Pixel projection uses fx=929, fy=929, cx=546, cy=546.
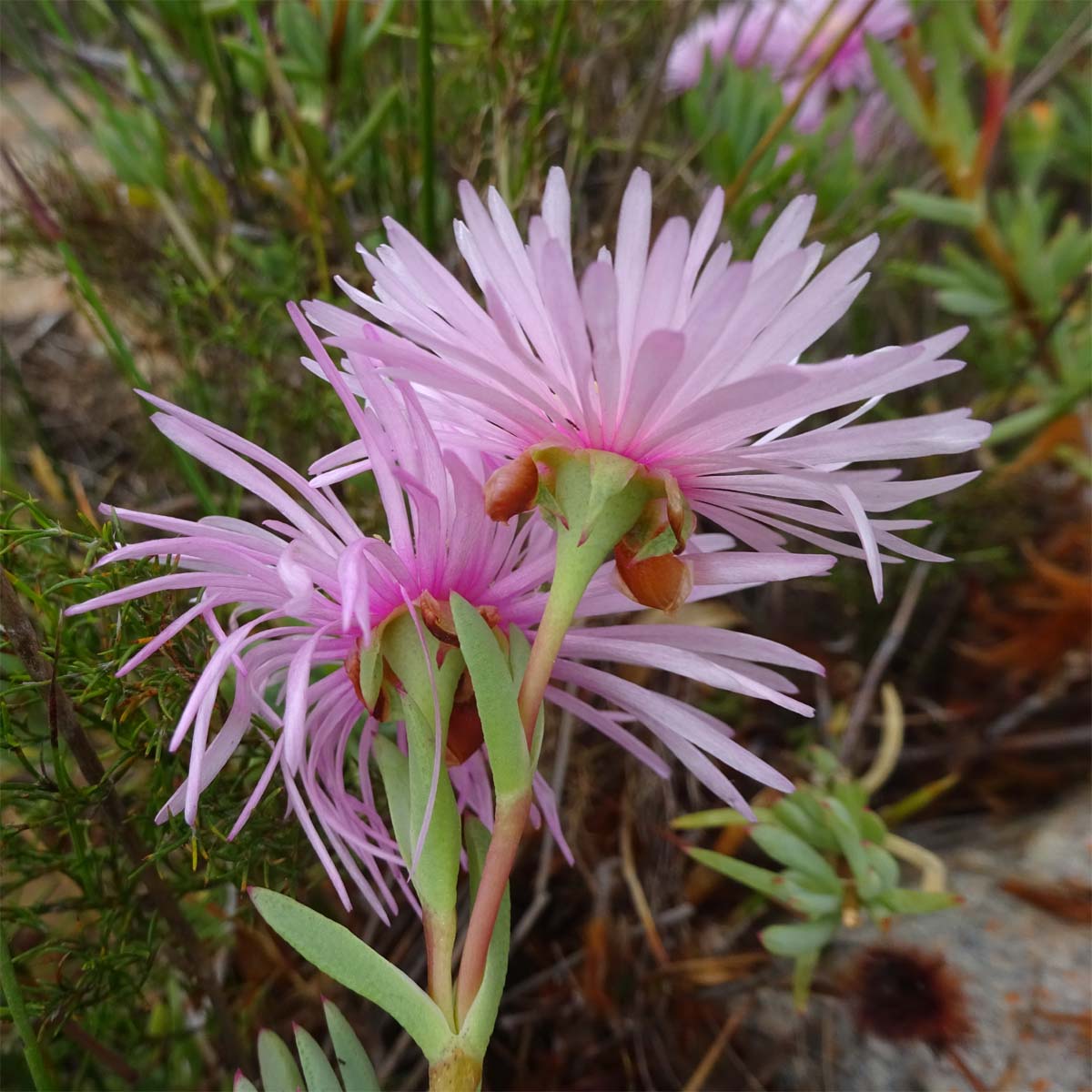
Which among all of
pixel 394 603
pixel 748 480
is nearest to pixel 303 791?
pixel 394 603

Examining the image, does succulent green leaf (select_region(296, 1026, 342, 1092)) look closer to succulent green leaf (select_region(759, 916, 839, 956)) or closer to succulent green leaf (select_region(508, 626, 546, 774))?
succulent green leaf (select_region(508, 626, 546, 774))

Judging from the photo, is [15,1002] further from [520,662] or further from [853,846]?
[853,846]

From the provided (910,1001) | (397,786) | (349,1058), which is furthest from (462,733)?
(910,1001)

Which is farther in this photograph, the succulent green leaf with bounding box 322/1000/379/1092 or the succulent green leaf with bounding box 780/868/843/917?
the succulent green leaf with bounding box 780/868/843/917

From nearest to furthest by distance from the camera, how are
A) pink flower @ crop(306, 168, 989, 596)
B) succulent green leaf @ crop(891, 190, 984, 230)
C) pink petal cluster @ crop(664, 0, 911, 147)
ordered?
1. pink flower @ crop(306, 168, 989, 596)
2. succulent green leaf @ crop(891, 190, 984, 230)
3. pink petal cluster @ crop(664, 0, 911, 147)

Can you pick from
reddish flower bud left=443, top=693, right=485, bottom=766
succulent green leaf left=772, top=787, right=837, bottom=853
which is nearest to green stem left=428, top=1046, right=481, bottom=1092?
reddish flower bud left=443, top=693, right=485, bottom=766

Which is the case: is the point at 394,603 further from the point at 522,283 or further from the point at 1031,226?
the point at 1031,226
